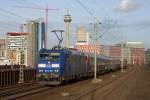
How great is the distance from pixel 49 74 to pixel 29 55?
75.4 m

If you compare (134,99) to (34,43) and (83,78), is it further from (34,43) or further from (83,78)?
(34,43)

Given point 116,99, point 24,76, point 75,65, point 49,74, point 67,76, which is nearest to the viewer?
point 116,99

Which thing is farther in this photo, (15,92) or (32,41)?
(32,41)

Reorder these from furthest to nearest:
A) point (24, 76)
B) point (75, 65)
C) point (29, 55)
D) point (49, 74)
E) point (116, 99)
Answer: point (29, 55) → point (24, 76) → point (75, 65) → point (49, 74) → point (116, 99)

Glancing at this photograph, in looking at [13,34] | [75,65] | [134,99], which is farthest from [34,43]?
[134,99]

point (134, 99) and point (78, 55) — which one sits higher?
point (78, 55)

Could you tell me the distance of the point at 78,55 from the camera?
1825 inches

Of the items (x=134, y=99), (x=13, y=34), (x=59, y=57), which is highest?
(x=13, y=34)

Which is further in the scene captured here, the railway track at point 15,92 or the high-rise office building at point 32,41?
the high-rise office building at point 32,41

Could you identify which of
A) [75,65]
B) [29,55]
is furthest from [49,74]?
[29,55]

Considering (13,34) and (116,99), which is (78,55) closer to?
(116,99)

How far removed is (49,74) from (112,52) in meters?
156

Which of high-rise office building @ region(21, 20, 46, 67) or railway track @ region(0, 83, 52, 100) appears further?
high-rise office building @ region(21, 20, 46, 67)

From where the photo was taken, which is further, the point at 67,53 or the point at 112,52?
the point at 112,52
